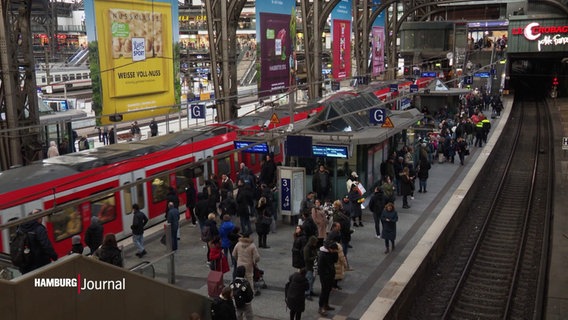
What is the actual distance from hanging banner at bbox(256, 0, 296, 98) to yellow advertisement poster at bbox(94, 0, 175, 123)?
15.6 feet

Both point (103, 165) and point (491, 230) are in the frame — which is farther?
point (491, 230)

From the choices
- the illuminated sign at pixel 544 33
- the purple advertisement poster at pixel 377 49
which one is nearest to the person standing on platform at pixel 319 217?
the purple advertisement poster at pixel 377 49

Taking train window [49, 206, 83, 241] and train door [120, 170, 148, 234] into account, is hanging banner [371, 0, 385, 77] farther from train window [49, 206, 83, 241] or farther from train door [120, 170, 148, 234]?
train window [49, 206, 83, 241]

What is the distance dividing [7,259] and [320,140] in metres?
8.49

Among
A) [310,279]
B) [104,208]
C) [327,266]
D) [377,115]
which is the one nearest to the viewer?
[327,266]

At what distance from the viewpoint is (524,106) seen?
53.3 metres

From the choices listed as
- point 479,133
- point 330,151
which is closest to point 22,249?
point 330,151

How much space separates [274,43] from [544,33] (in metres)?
30.9

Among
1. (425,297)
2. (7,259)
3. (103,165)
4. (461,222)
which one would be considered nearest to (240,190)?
(103,165)

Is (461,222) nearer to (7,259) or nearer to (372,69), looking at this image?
(7,259)

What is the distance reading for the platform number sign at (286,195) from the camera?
14358 mm

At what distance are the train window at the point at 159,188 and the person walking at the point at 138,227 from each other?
129 inches

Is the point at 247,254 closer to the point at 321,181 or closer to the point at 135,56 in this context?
the point at 321,181

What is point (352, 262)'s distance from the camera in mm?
12367
